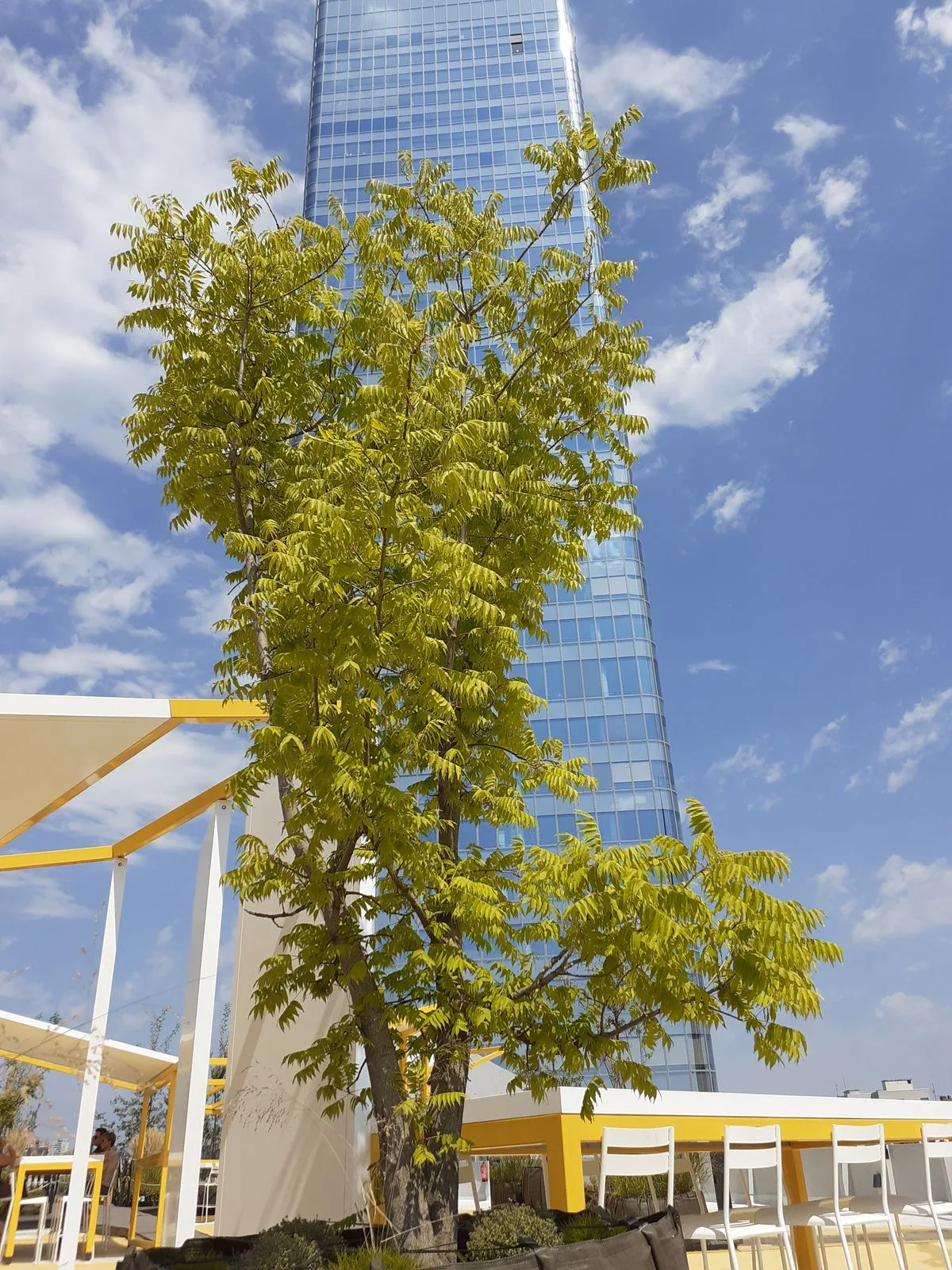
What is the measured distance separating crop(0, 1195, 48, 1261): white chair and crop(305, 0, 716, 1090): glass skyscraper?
3459 cm

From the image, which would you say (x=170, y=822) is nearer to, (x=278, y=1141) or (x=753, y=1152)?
(x=278, y=1141)

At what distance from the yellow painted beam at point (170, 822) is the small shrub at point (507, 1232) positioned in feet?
15.8

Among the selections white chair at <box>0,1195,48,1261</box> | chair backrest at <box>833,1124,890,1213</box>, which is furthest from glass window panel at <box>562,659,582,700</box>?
chair backrest at <box>833,1124,890,1213</box>

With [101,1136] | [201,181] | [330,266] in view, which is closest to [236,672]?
[330,266]

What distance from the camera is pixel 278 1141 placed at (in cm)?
854

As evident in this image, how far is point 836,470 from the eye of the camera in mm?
60719

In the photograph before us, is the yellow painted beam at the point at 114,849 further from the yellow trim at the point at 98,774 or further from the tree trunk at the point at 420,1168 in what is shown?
the tree trunk at the point at 420,1168

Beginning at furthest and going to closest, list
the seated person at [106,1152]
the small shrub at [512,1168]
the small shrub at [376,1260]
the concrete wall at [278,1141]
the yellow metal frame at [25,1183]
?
the seated person at [106,1152], the small shrub at [512,1168], the yellow metal frame at [25,1183], the concrete wall at [278,1141], the small shrub at [376,1260]

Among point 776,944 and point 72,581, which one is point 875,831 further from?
point 776,944

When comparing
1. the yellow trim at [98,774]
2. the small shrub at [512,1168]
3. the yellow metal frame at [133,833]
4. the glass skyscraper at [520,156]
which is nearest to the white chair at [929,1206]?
the small shrub at [512,1168]

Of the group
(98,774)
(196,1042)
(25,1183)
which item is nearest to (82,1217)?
(25,1183)

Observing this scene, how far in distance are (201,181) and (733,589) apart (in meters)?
45.8

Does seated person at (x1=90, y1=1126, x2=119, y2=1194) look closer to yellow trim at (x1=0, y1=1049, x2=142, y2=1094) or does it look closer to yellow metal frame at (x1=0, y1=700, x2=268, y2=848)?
yellow trim at (x1=0, y1=1049, x2=142, y2=1094)

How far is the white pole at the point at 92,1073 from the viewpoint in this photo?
28.8 feet
